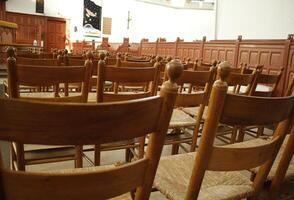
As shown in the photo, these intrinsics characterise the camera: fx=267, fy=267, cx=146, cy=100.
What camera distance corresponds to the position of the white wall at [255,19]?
8094mm

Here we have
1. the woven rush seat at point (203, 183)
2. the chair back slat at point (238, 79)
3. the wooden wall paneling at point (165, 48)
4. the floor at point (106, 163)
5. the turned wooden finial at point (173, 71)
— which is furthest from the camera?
the wooden wall paneling at point (165, 48)

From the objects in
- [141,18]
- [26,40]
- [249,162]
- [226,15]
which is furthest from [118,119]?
[141,18]

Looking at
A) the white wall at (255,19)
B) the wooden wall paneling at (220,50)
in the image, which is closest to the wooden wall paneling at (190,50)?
the wooden wall paneling at (220,50)

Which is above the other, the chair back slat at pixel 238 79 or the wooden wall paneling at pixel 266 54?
the wooden wall paneling at pixel 266 54

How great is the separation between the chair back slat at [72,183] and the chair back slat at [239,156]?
0.29 meters

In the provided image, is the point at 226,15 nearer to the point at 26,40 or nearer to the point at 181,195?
the point at 26,40

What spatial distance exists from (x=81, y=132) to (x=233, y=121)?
477 mm

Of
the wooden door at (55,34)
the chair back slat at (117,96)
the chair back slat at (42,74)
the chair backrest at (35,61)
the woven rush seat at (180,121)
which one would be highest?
the wooden door at (55,34)

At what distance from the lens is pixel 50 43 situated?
40.6ft

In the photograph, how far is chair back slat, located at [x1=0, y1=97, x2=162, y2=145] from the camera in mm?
504

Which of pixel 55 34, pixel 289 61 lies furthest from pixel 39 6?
pixel 289 61

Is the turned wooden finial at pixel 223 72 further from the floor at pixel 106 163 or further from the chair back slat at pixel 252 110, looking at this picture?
the floor at pixel 106 163

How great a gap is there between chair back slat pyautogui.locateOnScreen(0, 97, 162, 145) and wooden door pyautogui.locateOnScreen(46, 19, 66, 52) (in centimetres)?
1274

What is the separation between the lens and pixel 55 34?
1232 cm
